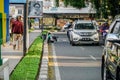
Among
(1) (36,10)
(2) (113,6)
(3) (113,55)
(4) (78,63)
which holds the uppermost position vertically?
(1) (36,10)

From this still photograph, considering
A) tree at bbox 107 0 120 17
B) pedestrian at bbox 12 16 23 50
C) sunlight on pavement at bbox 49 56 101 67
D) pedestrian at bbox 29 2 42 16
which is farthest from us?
tree at bbox 107 0 120 17

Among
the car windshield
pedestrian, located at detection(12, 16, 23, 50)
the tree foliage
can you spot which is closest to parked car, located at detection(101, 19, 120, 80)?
pedestrian, located at detection(12, 16, 23, 50)

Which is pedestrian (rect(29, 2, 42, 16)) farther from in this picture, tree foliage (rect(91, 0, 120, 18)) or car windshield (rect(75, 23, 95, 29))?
tree foliage (rect(91, 0, 120, 18))

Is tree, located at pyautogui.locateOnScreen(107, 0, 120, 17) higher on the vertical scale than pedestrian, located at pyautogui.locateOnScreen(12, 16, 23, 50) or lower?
higher

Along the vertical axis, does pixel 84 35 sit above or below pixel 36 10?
below

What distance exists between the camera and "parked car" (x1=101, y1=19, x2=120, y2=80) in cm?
991

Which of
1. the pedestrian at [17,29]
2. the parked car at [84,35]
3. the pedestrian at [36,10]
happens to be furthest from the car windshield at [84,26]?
the pedestrian at [36,10]

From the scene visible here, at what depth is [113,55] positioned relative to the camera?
10.6 m

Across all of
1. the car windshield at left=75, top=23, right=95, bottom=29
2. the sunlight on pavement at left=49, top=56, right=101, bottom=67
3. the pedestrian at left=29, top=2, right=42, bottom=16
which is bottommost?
the sunlight on pavement at left=49, top=56, right=101, bottom=67

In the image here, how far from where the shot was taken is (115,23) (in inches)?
479

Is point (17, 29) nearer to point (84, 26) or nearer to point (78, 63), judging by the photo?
point (78, 63)

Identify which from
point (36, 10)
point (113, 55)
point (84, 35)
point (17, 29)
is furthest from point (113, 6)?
point (113, 55)

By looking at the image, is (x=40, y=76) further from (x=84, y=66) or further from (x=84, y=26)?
(x=84, y=26)

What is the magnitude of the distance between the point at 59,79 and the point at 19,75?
194 centimetres
